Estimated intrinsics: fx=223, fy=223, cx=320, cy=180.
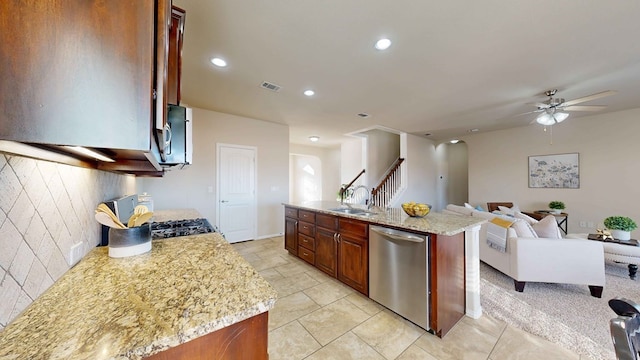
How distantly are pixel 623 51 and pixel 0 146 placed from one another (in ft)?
14.5

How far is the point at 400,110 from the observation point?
13.5 feet

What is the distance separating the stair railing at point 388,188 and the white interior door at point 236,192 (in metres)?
2.98

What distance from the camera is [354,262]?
2438 mm

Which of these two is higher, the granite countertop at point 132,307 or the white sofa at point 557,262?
the granite countertop at point 132,307

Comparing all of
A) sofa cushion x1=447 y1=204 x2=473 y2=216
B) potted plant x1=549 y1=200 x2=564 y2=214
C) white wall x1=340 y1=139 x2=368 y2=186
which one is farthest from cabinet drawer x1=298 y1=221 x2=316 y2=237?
potted plant x1=549 y1=200 x2=564 y2=214

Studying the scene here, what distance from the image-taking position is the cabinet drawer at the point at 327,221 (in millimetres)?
2688

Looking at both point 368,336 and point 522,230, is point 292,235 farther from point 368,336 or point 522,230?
point 522,230

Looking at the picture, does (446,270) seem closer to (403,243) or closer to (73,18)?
(403,243)

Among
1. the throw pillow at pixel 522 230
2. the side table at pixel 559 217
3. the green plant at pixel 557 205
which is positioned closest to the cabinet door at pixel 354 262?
the throw pillow at pixel 522 230

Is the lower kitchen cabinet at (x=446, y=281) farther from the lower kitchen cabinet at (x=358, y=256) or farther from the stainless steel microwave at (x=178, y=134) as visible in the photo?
the stainless steel microwave at (x=178, y=134)

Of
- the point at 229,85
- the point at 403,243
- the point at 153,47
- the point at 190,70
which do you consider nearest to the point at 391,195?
the point at 403,243

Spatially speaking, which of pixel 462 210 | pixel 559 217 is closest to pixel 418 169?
pixel 462 210

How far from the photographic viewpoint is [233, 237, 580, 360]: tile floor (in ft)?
5.36

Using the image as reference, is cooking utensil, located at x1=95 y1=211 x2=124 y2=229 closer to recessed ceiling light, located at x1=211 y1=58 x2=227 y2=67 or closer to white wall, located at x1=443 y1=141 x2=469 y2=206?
recessed ceiling light, located at x1=211 y1=58 x2=227 y2=67
